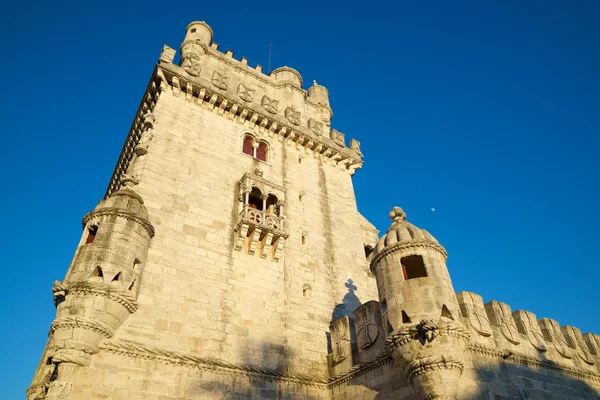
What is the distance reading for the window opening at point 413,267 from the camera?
1469 centimetres

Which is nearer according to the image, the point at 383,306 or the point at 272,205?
the point at 383,306

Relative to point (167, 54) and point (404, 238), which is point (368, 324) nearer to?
point (404, 238)

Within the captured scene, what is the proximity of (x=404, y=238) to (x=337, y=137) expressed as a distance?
13.7 meters

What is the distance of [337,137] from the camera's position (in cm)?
2747

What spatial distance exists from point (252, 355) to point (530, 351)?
1046cm

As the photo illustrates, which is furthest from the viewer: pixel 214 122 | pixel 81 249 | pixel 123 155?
pixel 123 155

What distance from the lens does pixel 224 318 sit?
16.0 meters

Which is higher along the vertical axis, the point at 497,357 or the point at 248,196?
the point at 248,196

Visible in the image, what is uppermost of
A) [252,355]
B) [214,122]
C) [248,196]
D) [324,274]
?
[214,122]

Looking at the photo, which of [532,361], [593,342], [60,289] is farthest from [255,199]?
[593,342]

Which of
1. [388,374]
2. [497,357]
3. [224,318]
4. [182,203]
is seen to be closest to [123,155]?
[182,203]

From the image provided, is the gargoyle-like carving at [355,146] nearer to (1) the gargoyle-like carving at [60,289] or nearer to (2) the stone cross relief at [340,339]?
(2) the stone cross relief at [340,339]

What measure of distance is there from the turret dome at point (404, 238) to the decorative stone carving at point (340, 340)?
11.8 ft

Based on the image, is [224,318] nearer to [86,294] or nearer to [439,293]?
[86,294]
